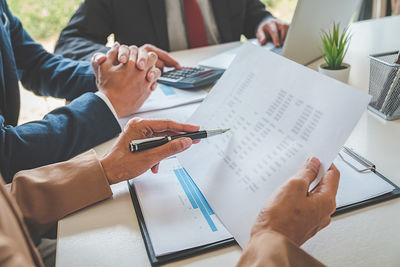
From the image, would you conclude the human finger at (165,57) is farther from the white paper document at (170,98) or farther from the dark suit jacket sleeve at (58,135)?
the dark suit jacket sleeve at (58,135)

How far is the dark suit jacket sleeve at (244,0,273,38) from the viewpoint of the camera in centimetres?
167

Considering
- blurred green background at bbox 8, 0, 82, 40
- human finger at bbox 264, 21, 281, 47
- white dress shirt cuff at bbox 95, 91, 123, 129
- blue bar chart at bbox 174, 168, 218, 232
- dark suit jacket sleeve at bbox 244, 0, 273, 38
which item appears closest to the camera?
blue bar chart at bbox 174, 168, 218, 232

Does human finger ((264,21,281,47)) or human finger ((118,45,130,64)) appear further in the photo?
human finger ((264,21,281,47))

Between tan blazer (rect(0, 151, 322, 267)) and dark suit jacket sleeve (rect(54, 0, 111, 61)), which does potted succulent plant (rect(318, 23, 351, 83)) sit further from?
dark suit jacket sleeve (rect(54, 0, 111, 61))

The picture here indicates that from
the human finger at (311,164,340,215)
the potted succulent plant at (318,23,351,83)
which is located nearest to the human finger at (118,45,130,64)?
the potted succulent plant at (318,23,351,83)

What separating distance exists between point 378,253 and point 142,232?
34 cm

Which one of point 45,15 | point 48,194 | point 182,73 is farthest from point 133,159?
point 45,15

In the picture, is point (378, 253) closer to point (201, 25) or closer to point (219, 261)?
point (219, 261)

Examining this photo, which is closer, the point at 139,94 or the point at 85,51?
→ the point at 139,94

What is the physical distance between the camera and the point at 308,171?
0.50m

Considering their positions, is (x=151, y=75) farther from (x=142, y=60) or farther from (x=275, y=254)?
(x=275, y=254)

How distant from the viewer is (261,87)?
0.66 meters

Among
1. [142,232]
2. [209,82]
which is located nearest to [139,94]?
[209,82]

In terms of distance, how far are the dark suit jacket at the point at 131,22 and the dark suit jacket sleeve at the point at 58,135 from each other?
1.97 feet
